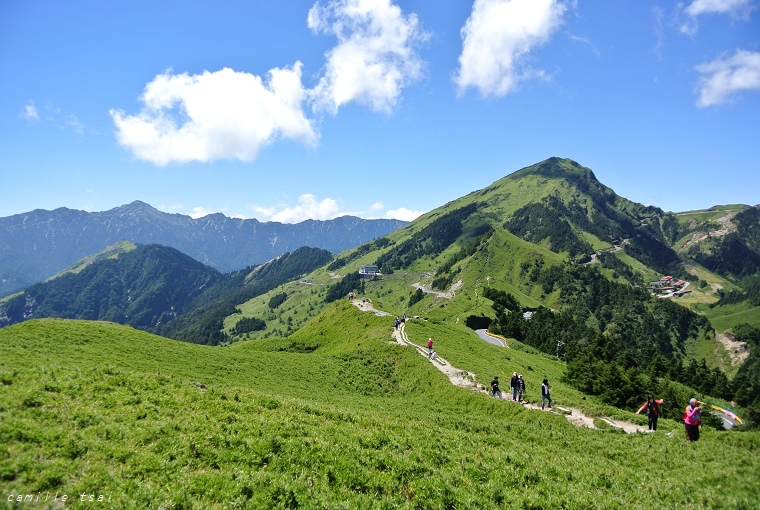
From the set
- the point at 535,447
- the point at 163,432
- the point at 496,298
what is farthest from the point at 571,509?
the point at 496,298

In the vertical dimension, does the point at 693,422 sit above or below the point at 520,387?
above

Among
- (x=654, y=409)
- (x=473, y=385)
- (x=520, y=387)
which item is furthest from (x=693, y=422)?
(x=473, y=385)

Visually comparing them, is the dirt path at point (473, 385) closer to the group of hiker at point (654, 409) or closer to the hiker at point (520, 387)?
the hiker at point (520, 387)

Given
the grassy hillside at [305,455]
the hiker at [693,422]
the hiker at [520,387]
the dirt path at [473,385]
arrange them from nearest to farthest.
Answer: the grassy hillside at [305,455]
the hiker at [693,422]
the dirt path at [473,385]
the hiker at [520,387]

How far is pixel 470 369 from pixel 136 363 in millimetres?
39582

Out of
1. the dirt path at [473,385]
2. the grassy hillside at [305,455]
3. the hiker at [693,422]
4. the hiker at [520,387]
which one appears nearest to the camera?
the grassy hillside at [305,455]

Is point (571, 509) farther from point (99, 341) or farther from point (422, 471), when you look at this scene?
point (99, 341)

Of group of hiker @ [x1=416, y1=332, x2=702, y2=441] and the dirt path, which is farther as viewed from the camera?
the dirt path

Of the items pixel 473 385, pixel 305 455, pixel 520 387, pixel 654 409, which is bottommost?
pixel 473 385

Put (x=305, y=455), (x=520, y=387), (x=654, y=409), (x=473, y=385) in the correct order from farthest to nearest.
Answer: (x=473, y=385)
(x=520, y=387)
(x=654, y=409)
(x=305, y=455)

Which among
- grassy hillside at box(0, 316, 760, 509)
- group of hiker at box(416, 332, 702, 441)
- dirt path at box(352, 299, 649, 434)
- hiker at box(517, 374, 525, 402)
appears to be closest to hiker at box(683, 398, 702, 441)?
group of hiker at box(416, 332, 702, 441)

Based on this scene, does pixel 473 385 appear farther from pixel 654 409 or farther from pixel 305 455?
pixel 305 455

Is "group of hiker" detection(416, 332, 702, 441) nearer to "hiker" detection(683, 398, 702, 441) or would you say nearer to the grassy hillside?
"hiker" detection(683, 398, 702, 441)

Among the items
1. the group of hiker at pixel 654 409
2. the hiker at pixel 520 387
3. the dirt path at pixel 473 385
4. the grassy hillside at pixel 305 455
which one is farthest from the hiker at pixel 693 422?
the hiker at pixel 520 387
